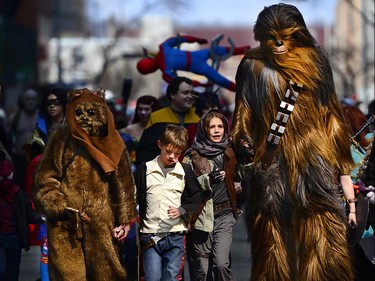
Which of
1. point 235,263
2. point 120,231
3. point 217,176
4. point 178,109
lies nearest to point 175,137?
point 217,176

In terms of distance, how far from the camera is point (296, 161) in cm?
898

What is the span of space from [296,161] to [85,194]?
159cm

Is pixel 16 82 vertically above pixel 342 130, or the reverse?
pixel 16 82

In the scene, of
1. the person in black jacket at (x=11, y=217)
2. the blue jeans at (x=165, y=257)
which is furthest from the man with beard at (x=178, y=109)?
the blue jeans at (x=165, y=257)

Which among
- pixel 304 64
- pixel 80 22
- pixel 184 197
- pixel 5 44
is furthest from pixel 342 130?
pixel 80 22

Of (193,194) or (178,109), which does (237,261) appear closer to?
(178,109)

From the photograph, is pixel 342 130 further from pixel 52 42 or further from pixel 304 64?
pixel 52 42

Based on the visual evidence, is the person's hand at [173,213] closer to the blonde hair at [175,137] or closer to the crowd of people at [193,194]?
the crowd of people at [193,194]

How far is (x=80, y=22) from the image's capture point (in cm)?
11600

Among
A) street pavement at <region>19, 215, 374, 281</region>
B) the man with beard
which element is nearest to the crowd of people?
street pavement at <region>19, 215, 374, 281</region>

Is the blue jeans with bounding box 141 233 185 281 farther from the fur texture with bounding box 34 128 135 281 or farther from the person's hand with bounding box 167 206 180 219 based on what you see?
the fur texture with bounding box 34 128 135 281

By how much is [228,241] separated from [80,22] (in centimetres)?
10669

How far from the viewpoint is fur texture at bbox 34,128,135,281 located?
31.1ft

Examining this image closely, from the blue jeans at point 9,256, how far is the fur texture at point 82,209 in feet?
2.73
